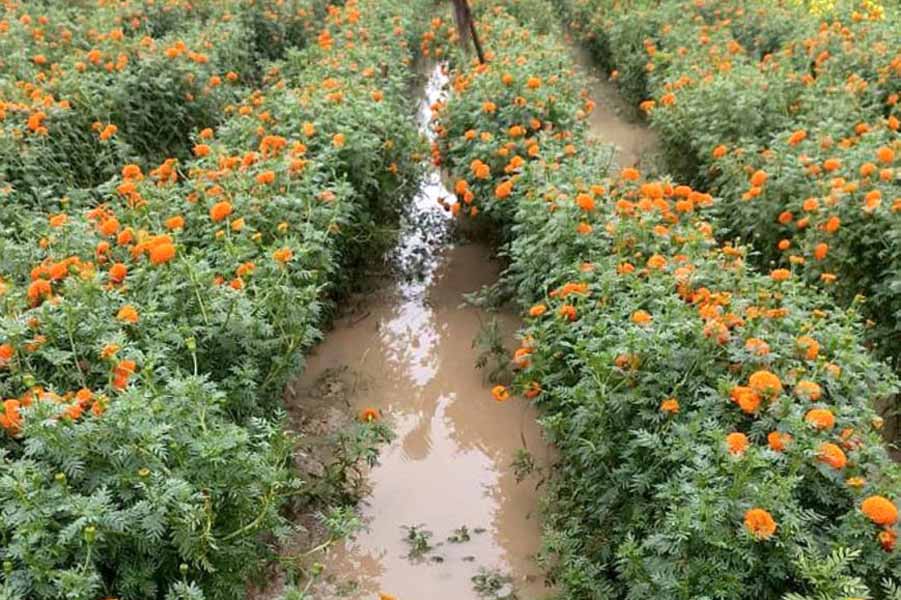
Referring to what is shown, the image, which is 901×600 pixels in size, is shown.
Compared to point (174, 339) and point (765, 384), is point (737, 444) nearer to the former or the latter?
point (765, 384)

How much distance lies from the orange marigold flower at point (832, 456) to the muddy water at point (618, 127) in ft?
17.1

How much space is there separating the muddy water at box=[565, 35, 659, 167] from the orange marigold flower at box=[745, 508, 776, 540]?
18.0 ft

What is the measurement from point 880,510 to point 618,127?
23.9 ft

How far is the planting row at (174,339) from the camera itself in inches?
89.5

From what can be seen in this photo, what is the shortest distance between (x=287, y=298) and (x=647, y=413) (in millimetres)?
1646

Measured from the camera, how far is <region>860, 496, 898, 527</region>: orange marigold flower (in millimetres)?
2314

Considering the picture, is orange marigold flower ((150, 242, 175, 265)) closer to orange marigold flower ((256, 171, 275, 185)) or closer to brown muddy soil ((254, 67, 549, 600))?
orange marigold flower ((256, 171, 275, 185))

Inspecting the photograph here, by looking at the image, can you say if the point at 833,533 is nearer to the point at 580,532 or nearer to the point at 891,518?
the point at 891,518

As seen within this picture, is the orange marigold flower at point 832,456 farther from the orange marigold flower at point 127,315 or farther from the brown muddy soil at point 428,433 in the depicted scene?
the orange marigold flower at point 127,315

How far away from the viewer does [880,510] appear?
91.4 inches

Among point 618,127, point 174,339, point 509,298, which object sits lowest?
point 618,127

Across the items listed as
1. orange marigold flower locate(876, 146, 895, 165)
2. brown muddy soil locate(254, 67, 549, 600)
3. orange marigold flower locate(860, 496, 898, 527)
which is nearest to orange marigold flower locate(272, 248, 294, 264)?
brown muddy soil locate(254, 67, 549, 600)

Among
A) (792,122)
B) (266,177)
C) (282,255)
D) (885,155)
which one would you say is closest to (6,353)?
(282,255)

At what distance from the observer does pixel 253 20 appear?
9172 mm
